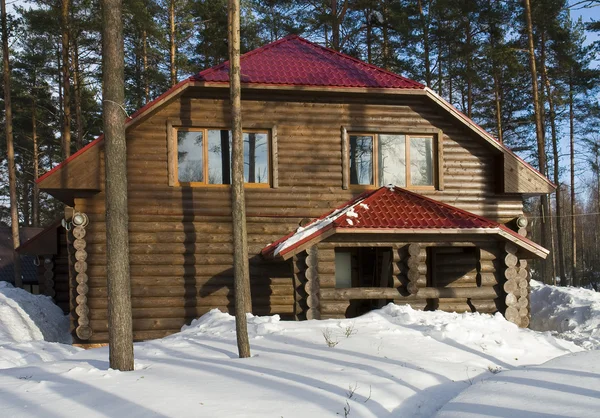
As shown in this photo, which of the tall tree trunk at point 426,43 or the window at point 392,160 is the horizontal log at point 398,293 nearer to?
the window at point 392,160

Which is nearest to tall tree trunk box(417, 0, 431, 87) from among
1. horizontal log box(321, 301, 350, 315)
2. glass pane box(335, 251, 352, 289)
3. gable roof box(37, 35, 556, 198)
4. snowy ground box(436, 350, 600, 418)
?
gable roof box(37, 35, 556, 198)

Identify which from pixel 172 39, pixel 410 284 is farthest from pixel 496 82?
pixel 410 284

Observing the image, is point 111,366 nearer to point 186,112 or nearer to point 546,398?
point 546,398

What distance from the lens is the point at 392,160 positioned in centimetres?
1459

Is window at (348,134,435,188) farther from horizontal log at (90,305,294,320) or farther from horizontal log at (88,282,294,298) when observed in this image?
horizontal log at (90,305,294,320)

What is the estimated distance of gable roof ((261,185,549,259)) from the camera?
11.8 m

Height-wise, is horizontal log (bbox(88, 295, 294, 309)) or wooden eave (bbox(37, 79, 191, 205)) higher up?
wooden eave (bbox(37, 79, 191, 205))

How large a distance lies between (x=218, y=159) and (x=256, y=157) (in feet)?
2.94

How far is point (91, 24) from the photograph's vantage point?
81.4 feet

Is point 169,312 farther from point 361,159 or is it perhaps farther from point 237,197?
point 361,159

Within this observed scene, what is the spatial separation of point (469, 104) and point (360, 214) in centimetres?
1946

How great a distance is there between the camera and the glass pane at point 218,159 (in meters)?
13.8

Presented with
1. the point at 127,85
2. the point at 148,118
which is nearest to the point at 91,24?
the point at 127,85

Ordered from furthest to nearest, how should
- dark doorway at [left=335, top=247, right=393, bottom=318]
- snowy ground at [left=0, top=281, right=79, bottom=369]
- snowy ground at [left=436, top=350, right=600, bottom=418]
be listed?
1. dark doorway at [left=335, top=247, right=393, bottom=318]
2. snowy ground at [left=0, top=281, right=79, bottom=369]
3. snowy ground at [left=436, top=350, right=600, bottom=418]
